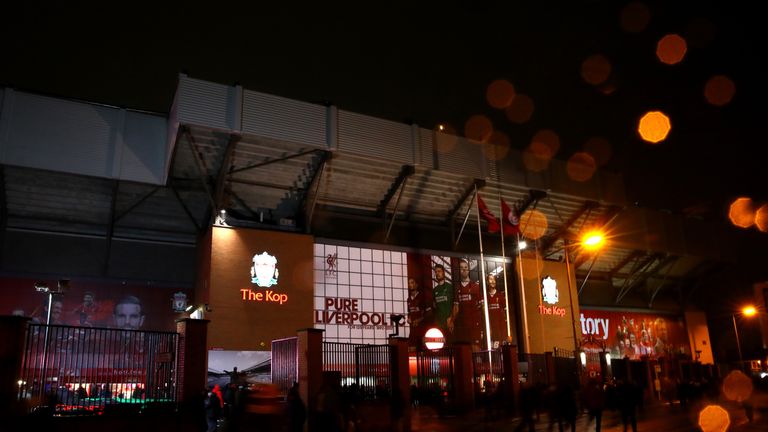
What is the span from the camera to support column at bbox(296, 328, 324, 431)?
19.5 metres

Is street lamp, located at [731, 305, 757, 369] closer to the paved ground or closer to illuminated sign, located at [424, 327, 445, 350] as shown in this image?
the paved ground

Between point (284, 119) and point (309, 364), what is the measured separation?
14.2m

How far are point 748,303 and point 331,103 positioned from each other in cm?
4314

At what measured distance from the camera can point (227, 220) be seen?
31766mm

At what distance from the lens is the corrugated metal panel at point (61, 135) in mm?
27516

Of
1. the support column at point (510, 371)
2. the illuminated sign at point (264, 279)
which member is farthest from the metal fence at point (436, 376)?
the illuminated sign at point (264, 279)

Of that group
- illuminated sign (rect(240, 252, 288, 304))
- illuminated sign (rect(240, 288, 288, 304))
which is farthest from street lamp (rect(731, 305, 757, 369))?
illuminated sign (rect(240, 252, 288, 304))

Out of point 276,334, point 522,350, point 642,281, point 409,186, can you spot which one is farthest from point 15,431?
point 642,281

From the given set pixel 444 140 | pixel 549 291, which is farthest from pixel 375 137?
pixel 549 291

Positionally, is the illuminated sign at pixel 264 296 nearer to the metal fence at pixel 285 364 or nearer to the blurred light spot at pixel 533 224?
the metal fence at pixel 285 364

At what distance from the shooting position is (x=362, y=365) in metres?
22.7

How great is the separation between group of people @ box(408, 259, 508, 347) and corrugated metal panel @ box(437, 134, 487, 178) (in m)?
6.71

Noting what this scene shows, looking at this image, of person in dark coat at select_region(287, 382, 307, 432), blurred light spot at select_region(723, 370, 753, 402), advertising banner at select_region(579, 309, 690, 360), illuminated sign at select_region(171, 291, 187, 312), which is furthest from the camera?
advertising banner at select_region(579, 309, 690, 360)

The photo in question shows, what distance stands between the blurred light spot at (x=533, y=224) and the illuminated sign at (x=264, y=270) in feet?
56.7
